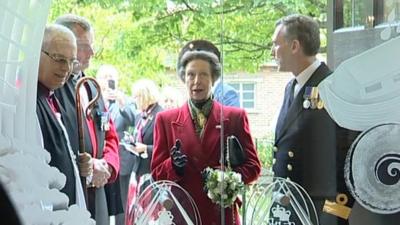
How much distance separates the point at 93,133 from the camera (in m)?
2.03

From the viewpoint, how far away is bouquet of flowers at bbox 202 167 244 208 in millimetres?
2117

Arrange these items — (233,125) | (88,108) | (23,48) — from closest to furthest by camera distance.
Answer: (23,48), (88,108), (233,125)

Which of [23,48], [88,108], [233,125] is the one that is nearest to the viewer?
[23,48]

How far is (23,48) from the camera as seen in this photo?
1.81m

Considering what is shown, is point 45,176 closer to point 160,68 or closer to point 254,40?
point 160,68

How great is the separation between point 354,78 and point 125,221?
2.85 ft

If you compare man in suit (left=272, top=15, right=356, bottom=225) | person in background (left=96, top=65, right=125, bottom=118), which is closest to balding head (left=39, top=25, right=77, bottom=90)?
person in background (left=96, top=65, right=125, bottom=118)

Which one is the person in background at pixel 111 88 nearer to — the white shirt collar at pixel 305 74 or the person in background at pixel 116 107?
the person in background at pixel 116 107

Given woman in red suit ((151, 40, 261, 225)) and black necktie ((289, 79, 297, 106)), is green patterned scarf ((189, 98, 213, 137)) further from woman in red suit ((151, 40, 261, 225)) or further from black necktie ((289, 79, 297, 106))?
black necktie ((289, 79, 297, 106))

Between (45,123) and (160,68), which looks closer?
(45,123)

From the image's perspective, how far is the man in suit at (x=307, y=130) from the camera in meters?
2.09

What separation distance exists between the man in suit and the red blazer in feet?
0.33

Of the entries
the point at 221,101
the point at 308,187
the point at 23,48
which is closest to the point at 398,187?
the point at 308,187

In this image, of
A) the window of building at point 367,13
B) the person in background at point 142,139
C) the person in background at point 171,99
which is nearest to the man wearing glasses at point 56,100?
the person in background at point 142,139
